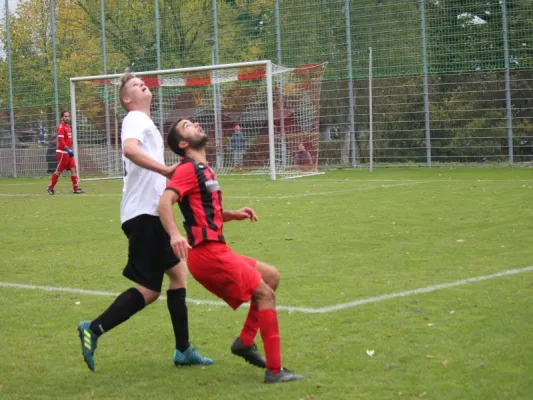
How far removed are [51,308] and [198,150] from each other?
307 cm

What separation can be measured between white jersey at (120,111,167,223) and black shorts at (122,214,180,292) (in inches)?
3.0

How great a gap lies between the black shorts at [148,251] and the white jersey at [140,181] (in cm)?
8

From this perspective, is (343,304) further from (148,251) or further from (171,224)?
(171,224)

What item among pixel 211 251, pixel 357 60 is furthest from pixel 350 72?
pixel 211 251

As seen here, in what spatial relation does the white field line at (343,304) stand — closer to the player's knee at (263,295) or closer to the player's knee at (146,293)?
the player's knee at (146,293)

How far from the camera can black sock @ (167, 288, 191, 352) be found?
6.29 meters

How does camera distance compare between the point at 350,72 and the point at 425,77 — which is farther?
the point at 350,72

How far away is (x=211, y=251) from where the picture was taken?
574cm

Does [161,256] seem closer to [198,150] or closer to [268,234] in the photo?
[198,150]

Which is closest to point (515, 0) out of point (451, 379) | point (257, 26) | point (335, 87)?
point (335, 87)

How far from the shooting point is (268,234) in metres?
12.8

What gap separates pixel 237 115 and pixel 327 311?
69.6 ft

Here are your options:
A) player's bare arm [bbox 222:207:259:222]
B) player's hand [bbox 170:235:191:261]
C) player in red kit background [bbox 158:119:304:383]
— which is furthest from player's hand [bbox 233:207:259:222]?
Result: player's hand [bbox 170:235:191:261]

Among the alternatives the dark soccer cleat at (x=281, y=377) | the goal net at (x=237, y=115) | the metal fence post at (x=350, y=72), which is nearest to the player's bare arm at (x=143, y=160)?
the dark soccer cleat at (x=281, y=377)
